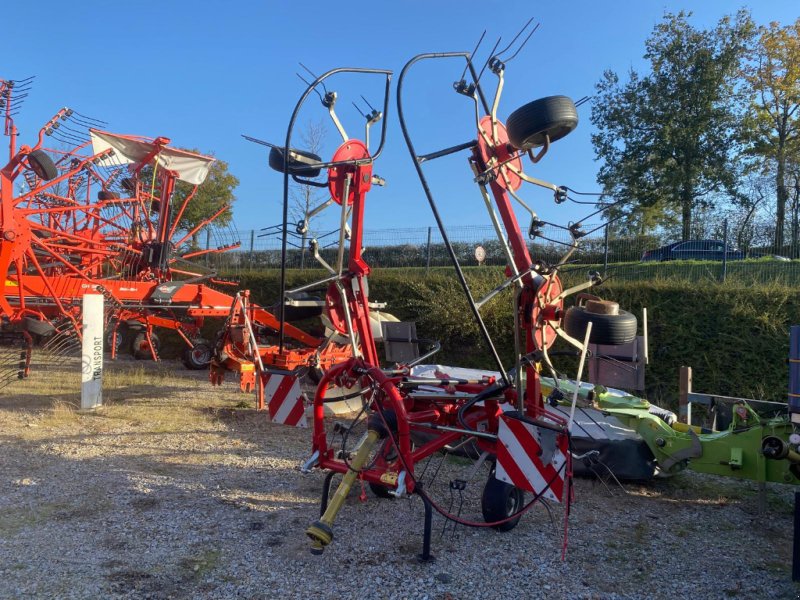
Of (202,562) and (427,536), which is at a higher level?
(427,536)

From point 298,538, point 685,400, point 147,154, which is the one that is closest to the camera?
point 298,538

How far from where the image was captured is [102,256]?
34.0 ft

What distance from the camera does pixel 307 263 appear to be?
48.1 ft

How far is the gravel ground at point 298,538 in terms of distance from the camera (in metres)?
3.20

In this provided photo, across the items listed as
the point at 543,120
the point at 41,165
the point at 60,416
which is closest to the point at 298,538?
the point at 543,120

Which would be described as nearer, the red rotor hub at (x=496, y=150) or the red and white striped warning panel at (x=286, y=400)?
the red rotor hub at (x=496, y=150)

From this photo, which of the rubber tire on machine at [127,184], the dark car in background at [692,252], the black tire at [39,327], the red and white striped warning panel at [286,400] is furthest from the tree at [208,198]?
the red and white striped warning panel at [286,400]

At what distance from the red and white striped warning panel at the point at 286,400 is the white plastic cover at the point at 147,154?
6.95 metres

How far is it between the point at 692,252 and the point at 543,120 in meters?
9.12

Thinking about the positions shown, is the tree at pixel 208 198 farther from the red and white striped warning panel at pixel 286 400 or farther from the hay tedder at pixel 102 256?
the red and white striped warning panel at pixel 286 400

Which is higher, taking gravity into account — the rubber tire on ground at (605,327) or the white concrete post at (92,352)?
the rubber tire on ground at (605,327)

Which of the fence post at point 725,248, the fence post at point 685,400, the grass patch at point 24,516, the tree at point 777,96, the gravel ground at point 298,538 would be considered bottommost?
the gravel ground at point 298,538

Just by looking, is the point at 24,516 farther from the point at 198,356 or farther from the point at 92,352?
the point at 198,356

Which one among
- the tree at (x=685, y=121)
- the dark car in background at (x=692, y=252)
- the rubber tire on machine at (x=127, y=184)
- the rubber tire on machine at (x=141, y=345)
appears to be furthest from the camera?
the tree at (x=685, y=121)
